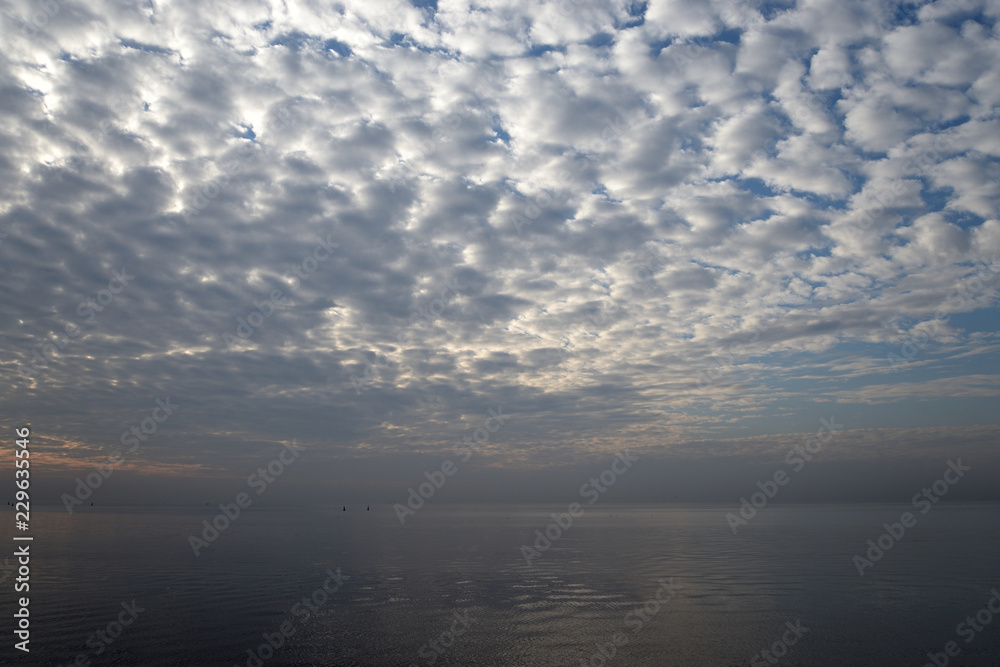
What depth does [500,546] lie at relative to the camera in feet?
258

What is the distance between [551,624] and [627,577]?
18.6 m

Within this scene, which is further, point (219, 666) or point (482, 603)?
point (482, 603)

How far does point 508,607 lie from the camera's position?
121 ft

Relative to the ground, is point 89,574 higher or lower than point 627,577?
higher

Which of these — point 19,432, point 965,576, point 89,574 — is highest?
point 19,432

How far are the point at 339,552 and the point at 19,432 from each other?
4921 cm

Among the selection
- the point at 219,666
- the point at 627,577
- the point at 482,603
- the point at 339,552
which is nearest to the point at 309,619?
the point at 219,666

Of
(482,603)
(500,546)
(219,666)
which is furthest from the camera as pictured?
(500,546)

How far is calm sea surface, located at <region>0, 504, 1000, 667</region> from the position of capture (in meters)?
27.0

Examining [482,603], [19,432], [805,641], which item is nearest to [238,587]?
[482,603]

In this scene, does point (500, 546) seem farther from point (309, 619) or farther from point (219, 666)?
point (219, 666)

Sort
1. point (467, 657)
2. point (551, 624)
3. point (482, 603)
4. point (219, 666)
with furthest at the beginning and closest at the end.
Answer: point (482, 603) < point (551, 624) < point (467, 657) < point (219, 666)

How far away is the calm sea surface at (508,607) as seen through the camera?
2705 centimetres

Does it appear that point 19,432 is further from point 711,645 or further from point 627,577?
point 627,577
